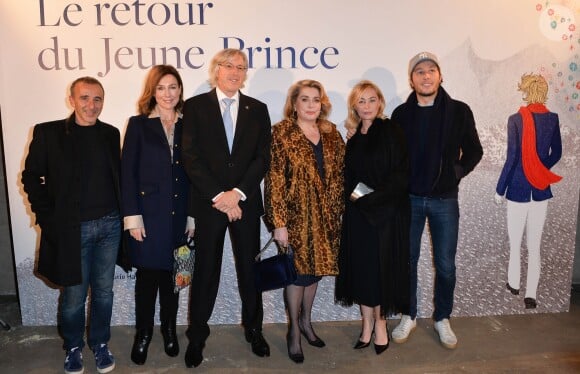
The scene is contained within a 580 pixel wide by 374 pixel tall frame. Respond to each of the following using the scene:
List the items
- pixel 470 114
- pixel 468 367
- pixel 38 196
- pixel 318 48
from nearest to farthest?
pixel 38 196, pixel 468 367, pixel 470 114, pixel 318 48

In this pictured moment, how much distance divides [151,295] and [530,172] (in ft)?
9.48

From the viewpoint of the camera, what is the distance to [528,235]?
3.98 metres

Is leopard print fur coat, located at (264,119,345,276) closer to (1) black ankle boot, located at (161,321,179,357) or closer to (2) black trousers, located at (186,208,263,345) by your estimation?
(2) black trousers, located at (186,208,263,345)

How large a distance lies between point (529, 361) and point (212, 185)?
228 centimetres

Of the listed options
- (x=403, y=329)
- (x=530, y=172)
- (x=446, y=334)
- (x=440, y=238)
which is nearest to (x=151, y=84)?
(x=440, y=238)

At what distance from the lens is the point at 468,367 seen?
3135 mm

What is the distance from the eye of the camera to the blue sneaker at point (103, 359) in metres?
3.10

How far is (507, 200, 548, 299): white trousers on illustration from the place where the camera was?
12.9ft

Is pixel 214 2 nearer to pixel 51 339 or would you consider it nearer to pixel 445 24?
pixel 445 24

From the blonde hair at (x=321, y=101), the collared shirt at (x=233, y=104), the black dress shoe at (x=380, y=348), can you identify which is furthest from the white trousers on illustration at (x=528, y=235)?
the collared shirt at (x=233, y=104)

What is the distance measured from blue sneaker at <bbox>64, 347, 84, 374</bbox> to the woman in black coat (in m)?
1.70

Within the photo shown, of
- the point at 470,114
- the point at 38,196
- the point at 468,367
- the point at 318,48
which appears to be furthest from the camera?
the point at 318,48

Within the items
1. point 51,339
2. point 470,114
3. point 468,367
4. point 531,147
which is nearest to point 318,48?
point 470,114

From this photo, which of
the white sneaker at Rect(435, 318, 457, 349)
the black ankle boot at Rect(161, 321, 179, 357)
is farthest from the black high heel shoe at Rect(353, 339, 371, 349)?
the black ankle boot at Rect(161, 321, 179, 357)
